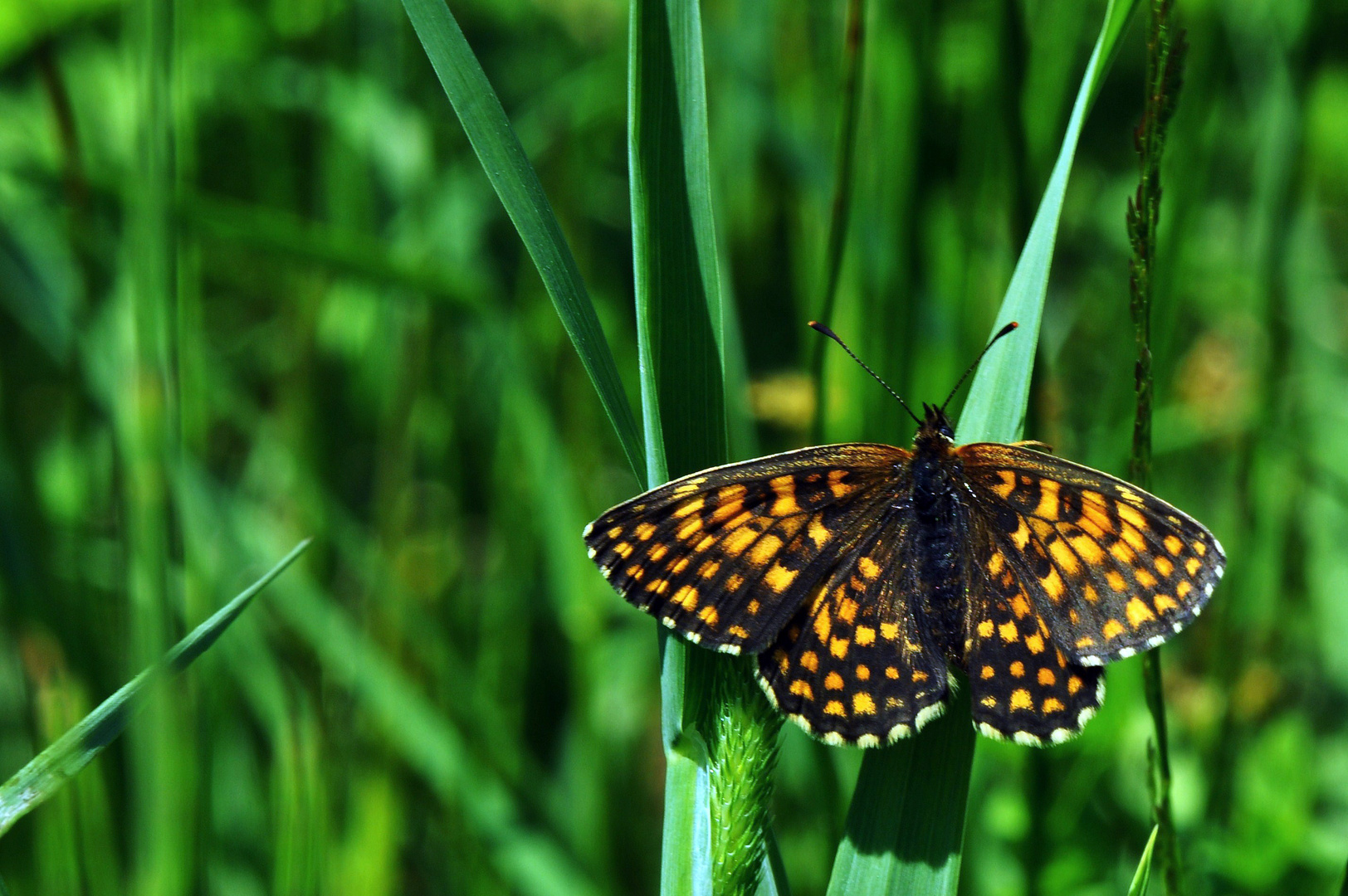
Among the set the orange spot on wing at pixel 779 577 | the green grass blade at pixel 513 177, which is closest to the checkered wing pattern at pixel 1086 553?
the orange spot on wing at pixel 779 577

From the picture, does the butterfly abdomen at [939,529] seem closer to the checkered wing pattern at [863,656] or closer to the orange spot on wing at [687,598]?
the checkered wing pattern at [863,656]

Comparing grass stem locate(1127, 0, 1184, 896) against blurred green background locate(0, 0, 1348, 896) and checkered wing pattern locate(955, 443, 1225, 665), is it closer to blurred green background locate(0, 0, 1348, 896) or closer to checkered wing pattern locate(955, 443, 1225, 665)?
checkered wing pattern locate(955, 443, 1225, 665)

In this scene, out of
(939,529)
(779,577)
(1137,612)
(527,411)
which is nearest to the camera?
(1137,612)

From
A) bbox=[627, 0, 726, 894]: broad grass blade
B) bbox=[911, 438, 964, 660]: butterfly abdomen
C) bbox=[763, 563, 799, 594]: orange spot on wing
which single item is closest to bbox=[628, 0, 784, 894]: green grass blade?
bbox=[627, 0, 726, 894]: broad grass blade

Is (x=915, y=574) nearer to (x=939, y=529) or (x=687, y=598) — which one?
(x=939, y=529)

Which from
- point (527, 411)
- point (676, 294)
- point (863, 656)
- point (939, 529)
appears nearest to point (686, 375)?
point (676, 294)

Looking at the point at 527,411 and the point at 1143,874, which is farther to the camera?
the point at 527,411
